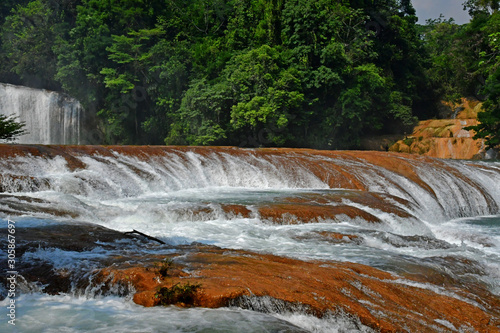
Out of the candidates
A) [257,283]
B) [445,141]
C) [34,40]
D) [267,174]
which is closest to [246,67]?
[445,141]

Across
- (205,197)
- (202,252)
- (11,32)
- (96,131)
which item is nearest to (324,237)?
(202,252)

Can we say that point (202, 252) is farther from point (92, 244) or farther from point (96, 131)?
point (96, 131)

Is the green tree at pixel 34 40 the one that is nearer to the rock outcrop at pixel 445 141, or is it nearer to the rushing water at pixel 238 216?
the rushing water at pixel 238 216

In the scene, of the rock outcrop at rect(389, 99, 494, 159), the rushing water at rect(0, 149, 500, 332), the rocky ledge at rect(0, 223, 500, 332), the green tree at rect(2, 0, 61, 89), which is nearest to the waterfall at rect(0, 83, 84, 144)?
the green tree at rect(2, 0, 61, 89)

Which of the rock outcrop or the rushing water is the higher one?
the rock outcrop

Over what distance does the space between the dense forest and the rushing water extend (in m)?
10.8

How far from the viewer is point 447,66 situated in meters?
32.2

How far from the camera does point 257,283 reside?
4348 millimetres

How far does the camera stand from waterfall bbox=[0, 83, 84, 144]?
2870cm

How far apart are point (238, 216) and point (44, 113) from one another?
24.8 metres

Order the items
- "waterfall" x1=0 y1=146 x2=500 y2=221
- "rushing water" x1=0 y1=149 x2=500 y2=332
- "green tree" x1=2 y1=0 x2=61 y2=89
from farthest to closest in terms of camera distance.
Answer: "green tree" x1=2 y1=0 x2=61 y2=89, "waterfall" x1=0 y1=146 x2=500 y2=221, "rushing water" x1=0 y1=149 x2=500 y2=332

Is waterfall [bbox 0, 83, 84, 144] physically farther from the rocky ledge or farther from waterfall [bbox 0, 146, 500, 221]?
the rocky ledge

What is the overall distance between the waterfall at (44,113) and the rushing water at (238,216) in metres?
19.0

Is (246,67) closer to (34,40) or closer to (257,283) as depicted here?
(34,40)
